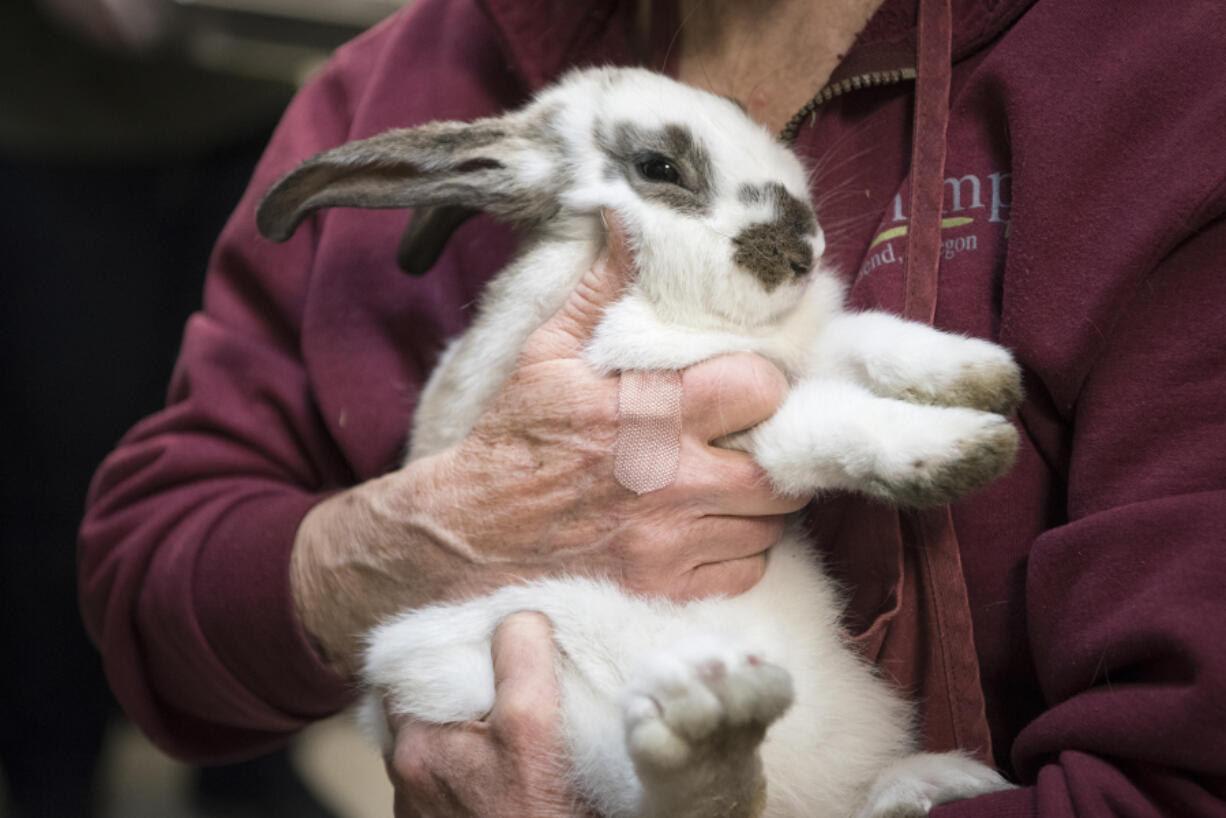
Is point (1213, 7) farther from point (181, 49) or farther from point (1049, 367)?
point (181, 49)

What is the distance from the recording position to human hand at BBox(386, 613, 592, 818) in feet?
3.30

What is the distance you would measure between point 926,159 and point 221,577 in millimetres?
1179

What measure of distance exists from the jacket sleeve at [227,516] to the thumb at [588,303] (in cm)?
53

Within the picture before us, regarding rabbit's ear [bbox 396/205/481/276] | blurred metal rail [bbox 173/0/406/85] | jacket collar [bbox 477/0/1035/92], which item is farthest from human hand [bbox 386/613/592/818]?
blurred metal rail [bbox 173/0/406/85]

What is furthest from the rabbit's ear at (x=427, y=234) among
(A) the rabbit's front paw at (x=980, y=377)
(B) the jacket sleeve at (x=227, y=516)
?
(A) the rabbit's front paw at (x=980, y=377)

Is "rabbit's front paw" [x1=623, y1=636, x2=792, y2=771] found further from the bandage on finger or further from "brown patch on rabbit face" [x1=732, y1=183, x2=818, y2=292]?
"brown patch on rabbit face" [x1=732, y1=183, x2=818, y2=292]

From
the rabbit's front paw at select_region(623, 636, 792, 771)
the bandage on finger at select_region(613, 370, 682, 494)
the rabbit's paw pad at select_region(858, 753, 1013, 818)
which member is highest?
the bandage on finger at select_region(613, 370, 682, 494)

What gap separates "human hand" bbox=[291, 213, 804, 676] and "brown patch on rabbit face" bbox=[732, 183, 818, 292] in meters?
0.11

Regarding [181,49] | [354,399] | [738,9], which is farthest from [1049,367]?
[181,49]

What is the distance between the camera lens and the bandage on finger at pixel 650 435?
1.10 m

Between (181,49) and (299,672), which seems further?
(181,49)

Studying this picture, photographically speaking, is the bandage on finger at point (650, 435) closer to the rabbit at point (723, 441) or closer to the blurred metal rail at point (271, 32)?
the rabbit at point (723, 441)

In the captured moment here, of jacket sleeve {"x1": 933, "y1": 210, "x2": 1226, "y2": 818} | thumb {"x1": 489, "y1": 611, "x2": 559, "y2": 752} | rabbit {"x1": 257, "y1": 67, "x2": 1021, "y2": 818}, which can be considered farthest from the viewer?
thumb {"x1": 489, "y1": 611, "x2": 559, "y2": 752}

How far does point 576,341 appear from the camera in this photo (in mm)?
1188
